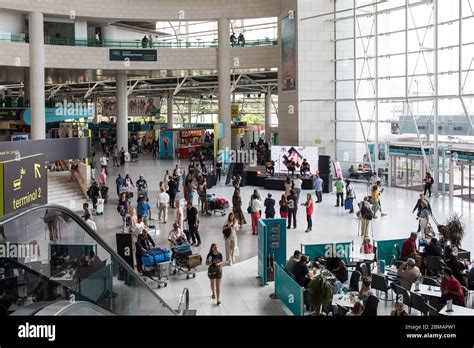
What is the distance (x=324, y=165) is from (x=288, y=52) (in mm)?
7034

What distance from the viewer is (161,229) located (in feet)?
58.0


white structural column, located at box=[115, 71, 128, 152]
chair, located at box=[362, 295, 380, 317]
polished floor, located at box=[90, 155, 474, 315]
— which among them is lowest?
polished floor, located at box=[90, 155, 474, 315]

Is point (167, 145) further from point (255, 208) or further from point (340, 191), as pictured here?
point (255, 208)

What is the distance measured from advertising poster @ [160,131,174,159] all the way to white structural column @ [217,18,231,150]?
987 centimetres

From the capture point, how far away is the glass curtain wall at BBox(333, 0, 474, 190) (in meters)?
22.9

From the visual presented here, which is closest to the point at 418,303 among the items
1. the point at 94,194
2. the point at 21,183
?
the point at 21,183

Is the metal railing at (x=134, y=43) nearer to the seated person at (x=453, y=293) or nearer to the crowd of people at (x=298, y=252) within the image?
the crowd of people at (x=298, y=252)

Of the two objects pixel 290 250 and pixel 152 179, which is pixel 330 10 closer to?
pixel 152 179

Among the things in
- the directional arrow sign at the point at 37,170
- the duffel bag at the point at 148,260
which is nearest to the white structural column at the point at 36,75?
the directional arrow sign at the point at 37,170

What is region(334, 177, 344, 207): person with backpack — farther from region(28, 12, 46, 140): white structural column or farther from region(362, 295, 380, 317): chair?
region(28, 12, 46, 140): white structural column

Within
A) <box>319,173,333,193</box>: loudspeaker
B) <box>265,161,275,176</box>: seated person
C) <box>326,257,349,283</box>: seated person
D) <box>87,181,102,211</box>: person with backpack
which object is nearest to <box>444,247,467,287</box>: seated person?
<box>326,257,349,283</box>: seated person

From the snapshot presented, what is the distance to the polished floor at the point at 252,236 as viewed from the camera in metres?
10.6
